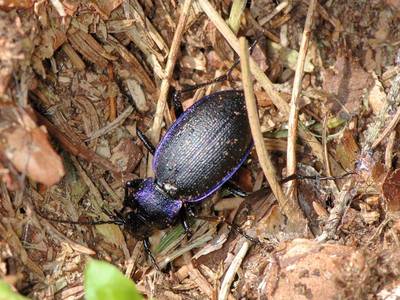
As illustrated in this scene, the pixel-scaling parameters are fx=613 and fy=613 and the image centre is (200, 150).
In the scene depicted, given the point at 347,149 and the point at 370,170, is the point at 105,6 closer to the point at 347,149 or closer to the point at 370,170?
the point at 347,149

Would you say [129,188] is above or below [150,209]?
above

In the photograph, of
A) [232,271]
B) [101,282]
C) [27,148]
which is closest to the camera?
[101,282]

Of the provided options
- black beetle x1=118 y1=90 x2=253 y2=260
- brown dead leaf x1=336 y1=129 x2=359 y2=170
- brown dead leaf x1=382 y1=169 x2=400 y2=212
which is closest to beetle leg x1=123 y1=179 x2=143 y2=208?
black beetle x1=118 y1=90 x2=253 y2=260

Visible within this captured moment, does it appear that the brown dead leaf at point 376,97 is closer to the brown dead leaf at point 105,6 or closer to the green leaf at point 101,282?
the brown dead leaf at point 105,6

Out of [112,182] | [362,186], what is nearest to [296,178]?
[362,186]

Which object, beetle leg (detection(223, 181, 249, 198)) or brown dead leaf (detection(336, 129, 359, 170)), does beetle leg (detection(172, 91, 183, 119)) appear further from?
brown dead leaf (detection(336, 129, 359, 170))

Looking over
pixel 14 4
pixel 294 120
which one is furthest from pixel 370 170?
pixel 14 4

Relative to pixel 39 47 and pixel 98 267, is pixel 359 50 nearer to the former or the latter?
pixel 39 47
